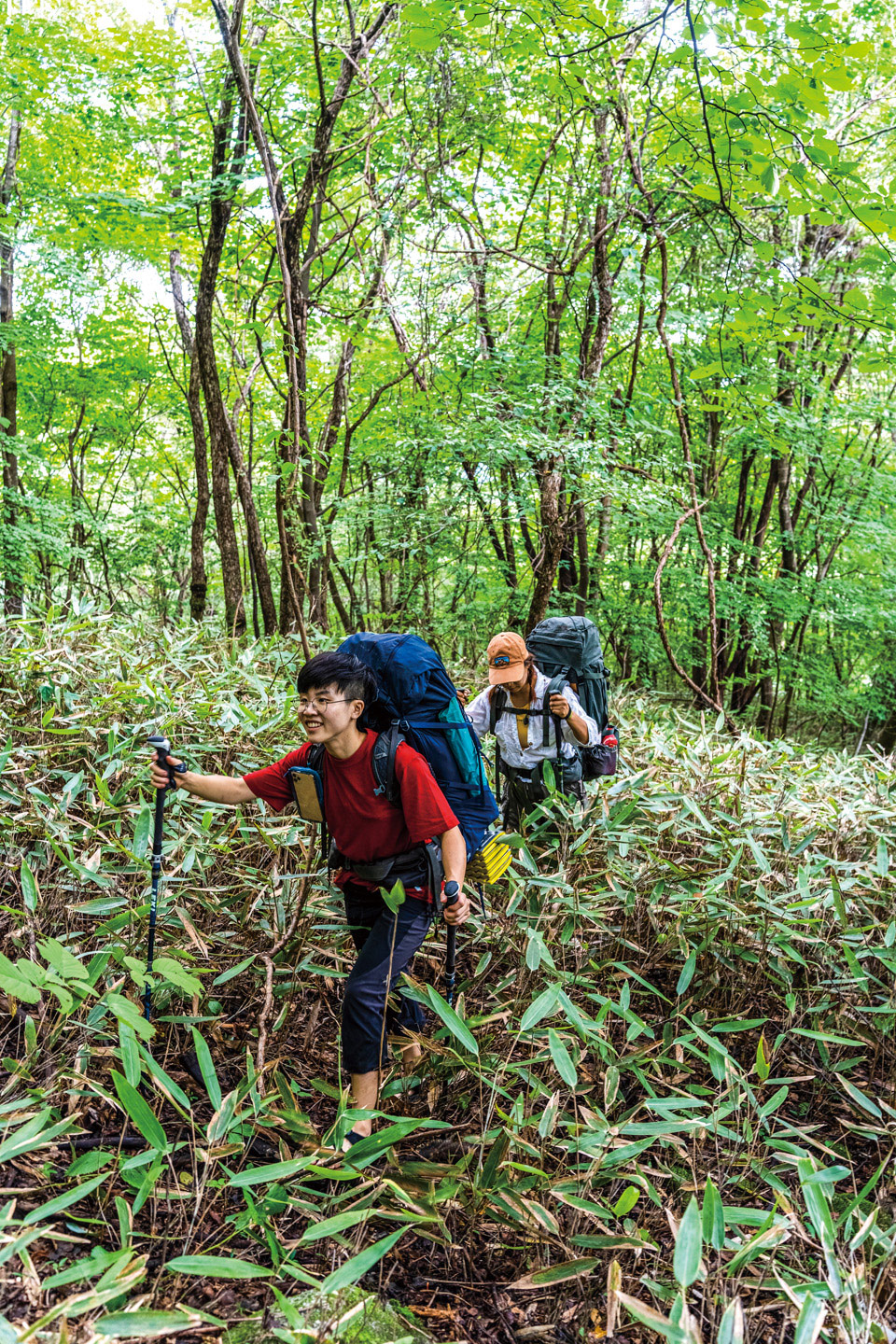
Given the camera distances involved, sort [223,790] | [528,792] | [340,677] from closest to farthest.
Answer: [340,677] → [223,790] → [528,792]

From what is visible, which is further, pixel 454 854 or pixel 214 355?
pixel 214 355

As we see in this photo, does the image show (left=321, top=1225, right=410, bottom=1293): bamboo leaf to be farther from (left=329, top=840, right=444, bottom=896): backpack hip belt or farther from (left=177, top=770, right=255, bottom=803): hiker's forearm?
(left=177, top=770, right=255, bottom=803): hiker's forearm

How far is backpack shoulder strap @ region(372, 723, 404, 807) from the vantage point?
279 cm

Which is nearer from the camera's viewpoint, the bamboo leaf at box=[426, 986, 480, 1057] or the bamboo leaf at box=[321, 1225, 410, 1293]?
the bamboo leaf at box=[321, 1225, 410, 1293]

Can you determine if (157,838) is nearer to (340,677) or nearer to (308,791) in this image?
(308,791)

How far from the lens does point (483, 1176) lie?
2457 millimetres

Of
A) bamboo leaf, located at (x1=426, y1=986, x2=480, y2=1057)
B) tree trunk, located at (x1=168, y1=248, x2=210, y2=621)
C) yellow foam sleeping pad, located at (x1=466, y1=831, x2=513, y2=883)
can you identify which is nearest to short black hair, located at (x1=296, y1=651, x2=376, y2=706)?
yellow foam sleeping pad, located at (x1=466, y1=831, x2=513, y2=883)

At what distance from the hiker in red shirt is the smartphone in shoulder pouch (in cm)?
3

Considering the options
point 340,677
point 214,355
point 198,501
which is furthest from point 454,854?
point 198,501

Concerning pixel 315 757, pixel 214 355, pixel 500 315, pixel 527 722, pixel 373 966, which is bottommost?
pixel 373 966

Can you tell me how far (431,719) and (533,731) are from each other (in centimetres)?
136

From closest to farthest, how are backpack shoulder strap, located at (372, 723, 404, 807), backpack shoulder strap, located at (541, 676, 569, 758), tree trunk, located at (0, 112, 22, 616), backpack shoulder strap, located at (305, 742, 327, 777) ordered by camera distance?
1. backpack shoulder strap, located at (372, 723, 404, 807)
2. backpack shoulder strap, located at (305, 742, 327, 777)
3. backpack shoulder strap, located at (541, 676, 569, 758)
4. tree trunk, located at (0, 112, 22, 616)

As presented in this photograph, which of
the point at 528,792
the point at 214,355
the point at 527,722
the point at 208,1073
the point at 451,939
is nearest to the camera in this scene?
the point at 208,1073

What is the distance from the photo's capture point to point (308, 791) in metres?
2.87
